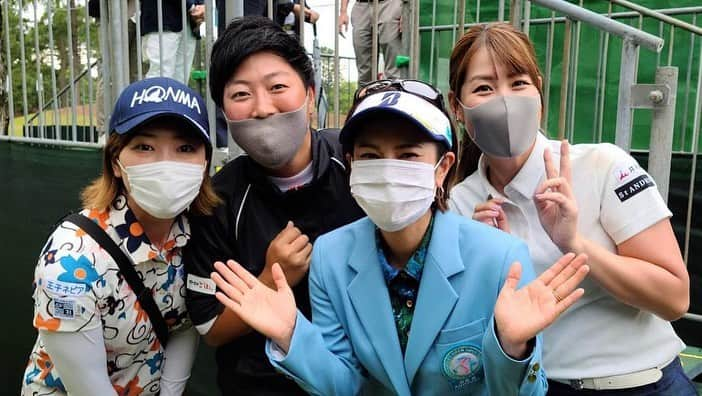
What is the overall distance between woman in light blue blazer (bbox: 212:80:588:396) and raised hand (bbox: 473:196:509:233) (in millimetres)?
165

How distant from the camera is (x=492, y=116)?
195 cm

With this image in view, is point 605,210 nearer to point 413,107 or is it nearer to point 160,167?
point 413,107

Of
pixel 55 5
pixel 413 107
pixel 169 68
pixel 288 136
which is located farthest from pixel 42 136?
pixel 413 107

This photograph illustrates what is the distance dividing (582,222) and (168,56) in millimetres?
2797

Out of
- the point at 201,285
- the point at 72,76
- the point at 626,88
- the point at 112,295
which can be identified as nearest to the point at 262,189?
the point at 201,285

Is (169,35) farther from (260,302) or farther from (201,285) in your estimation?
(260,302)

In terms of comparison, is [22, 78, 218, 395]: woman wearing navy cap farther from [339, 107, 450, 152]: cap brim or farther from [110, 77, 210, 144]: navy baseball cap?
[339, 107, 450, 152]: cap brim

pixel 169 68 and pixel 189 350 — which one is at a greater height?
pixel 169 68

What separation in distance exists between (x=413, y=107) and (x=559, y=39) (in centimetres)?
472

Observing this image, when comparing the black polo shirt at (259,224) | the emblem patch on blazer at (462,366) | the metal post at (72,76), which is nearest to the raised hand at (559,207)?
the emblem patch on blazer at (462,366)

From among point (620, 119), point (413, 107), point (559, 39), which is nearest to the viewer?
point (413, 107)

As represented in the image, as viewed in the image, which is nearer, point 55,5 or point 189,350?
point 189,350

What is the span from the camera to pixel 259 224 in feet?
7.00

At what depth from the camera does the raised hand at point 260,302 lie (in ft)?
5.55
